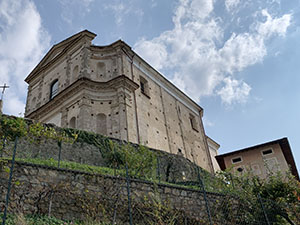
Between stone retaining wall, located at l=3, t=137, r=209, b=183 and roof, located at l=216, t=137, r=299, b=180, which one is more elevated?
roof, located at l=216, t=137, r=299, b=180

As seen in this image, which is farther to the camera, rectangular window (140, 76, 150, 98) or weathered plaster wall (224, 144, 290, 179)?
rectangular window (140, 76, 150, 98)

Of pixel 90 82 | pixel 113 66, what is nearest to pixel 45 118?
pixel 90 82

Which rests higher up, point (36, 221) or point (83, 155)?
point (83, 155)

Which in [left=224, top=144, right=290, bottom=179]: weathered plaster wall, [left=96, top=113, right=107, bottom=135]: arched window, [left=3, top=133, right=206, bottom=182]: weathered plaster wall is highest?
[left=96, top=113, right=107, bottom=135]: arched window

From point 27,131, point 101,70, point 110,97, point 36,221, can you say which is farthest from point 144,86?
point 36,221

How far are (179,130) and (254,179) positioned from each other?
14.1m

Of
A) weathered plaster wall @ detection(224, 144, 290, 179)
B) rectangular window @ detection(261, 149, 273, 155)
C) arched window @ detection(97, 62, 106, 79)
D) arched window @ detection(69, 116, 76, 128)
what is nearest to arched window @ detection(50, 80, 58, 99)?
arched window @ detection(97, 62, 106, 79)

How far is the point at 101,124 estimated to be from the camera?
19844 millimetres

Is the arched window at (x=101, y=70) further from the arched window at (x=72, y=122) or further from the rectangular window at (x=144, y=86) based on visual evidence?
the arched window at (x=72, y=122)

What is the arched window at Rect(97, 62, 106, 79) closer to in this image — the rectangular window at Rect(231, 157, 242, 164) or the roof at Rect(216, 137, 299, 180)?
the roof at Rect(216, 137, 299, 180)

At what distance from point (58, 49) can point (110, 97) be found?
27.7 feet

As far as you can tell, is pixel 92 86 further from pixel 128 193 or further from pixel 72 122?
pixel 128 193

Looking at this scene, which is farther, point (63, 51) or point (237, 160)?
point (63, 51)

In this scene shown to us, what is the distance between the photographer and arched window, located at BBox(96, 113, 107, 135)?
19.5 m
